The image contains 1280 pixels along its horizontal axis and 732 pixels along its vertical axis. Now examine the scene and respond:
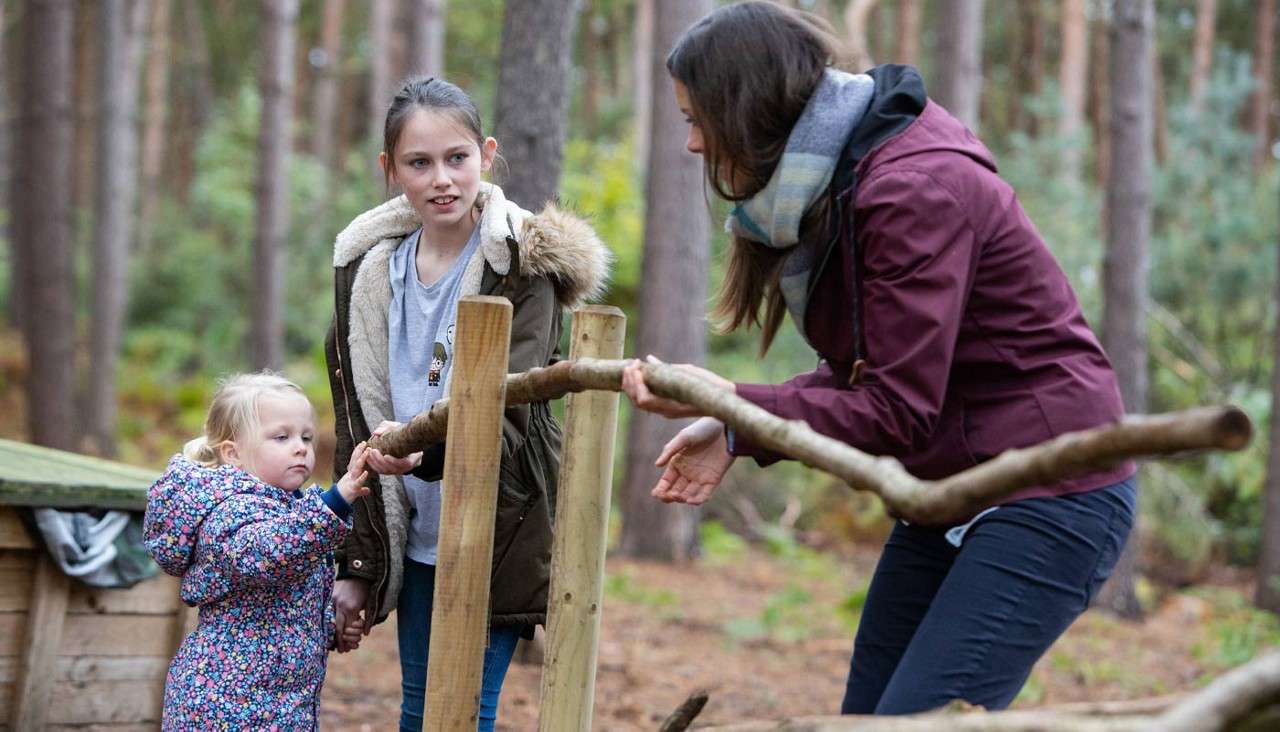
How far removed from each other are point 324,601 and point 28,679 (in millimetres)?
1355

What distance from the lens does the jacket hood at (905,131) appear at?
7.54 ft

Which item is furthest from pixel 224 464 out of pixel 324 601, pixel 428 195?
pixel 428 195

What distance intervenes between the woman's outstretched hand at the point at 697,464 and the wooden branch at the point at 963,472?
23 centimetres

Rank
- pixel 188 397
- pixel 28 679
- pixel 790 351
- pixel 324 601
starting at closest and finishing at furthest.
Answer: pixel 324 601 < pixel 28 679 < pixel 790 351 < pixel 188 397

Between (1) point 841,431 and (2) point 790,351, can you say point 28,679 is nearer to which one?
(1) point 841,431

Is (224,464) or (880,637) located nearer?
(880,637)

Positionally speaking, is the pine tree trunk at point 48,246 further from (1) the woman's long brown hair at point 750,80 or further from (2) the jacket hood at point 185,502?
(1) the woman's long brown hair at point 750,80

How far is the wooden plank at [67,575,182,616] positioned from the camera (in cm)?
407

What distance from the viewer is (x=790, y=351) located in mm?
12578

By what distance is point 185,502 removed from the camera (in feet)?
9.79

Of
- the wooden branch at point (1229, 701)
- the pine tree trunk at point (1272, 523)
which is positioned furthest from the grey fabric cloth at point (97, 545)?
the pine tree trunk at point (1272, 523)

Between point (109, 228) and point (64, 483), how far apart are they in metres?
11.8

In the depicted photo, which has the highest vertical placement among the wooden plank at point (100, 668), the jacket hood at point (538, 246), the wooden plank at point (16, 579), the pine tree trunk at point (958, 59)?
the pine tree trunk at point (958, 59)

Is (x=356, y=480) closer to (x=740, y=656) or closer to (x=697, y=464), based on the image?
(x=697, y=464)
